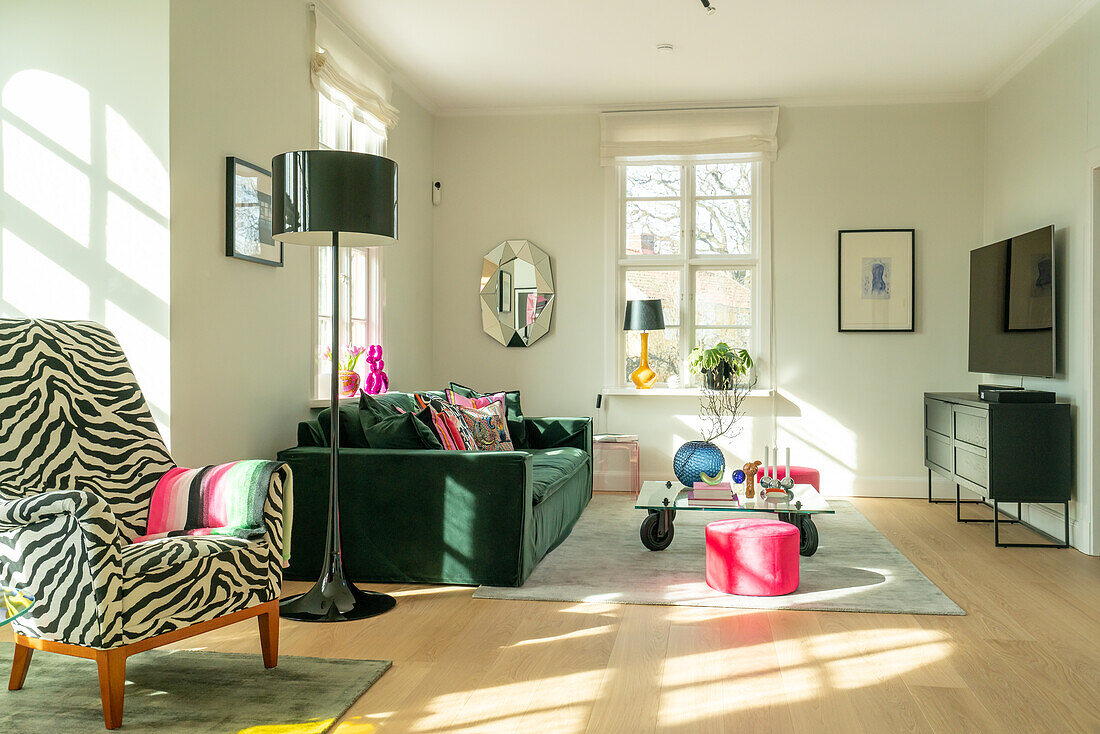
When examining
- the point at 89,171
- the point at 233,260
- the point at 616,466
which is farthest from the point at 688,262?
the point at 89,171

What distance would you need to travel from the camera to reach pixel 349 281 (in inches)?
201

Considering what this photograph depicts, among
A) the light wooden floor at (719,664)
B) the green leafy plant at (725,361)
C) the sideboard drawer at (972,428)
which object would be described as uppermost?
the green leafy plant at (725,361)

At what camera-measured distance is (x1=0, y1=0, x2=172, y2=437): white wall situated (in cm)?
323

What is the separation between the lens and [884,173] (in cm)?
606

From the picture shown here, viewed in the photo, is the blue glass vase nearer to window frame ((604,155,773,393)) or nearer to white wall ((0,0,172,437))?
window frame ((604,155,773,393))

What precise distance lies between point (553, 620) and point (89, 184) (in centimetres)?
239

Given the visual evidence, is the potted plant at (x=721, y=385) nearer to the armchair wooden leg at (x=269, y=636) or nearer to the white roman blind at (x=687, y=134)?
the white roman blind at (x=687, y=134)

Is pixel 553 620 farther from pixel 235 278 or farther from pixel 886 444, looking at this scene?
pixel 886 444

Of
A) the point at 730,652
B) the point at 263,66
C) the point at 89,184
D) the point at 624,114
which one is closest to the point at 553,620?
the point at 730,652

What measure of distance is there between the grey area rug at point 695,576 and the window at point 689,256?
1.70 meters

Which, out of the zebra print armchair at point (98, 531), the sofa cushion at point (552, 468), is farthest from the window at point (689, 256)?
the zebra print armchair at point (98, 531)

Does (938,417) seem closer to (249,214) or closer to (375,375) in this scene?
(375,375)

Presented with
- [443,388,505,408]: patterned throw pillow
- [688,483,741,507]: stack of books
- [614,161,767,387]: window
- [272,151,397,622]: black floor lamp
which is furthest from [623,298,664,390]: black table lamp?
[272,151,397,622]: black floor lamp

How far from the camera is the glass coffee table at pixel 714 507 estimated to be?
12.7ft
